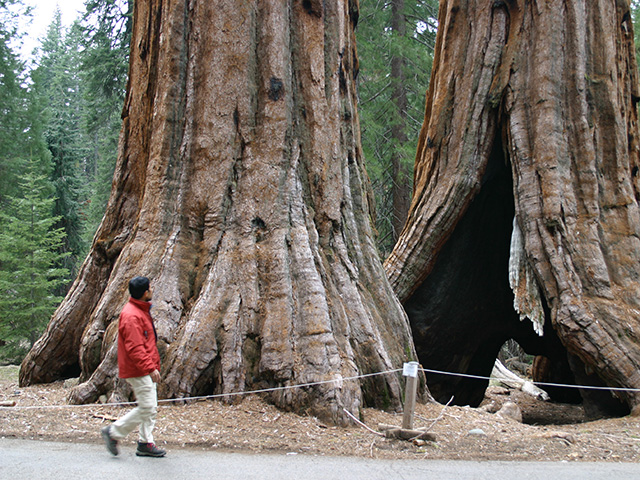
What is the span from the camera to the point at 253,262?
6.01 m

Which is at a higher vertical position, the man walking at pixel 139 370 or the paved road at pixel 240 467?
the man walking at pixel 139 370

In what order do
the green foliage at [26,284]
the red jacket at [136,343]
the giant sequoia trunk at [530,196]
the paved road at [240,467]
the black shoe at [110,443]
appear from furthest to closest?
the green foliage at [26,284], the giant sequoia trunk at [530,196], the red jacket at [136,343], the black shoe at [110,443], the paved road at [240,467]

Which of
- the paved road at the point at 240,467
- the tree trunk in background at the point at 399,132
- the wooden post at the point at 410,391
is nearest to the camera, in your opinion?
the paved road at the point at 240,467

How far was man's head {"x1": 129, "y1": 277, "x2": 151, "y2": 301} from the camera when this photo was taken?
4.28 meters

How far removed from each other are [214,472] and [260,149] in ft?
12.8

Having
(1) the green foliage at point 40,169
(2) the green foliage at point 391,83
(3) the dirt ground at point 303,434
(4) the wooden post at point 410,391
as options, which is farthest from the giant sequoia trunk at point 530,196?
(1) the green foliage at point 40,169

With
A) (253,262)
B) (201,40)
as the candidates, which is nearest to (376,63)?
(201,40)

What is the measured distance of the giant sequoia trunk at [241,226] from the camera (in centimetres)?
552

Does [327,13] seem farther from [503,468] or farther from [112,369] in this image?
[503,468]

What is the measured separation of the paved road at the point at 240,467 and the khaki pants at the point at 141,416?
0.17 metres

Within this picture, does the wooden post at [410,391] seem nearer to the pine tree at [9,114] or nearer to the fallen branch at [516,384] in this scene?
the fallen branch at [516,384]

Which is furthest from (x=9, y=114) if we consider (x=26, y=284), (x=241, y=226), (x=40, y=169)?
(x=241, y=226)

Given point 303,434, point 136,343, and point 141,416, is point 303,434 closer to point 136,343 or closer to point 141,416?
point 141,416

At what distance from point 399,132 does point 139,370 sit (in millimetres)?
13781
